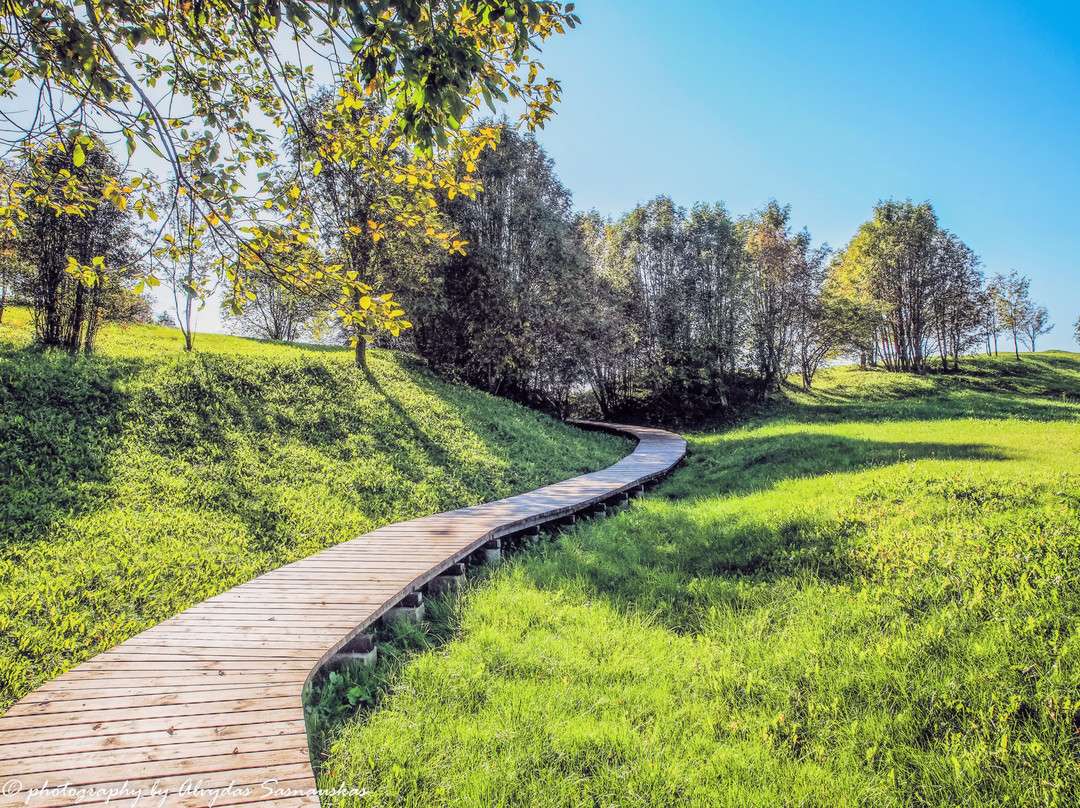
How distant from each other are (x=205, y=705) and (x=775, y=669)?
11.9ft

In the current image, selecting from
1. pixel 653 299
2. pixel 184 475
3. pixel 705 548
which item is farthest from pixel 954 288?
pixel 184 475

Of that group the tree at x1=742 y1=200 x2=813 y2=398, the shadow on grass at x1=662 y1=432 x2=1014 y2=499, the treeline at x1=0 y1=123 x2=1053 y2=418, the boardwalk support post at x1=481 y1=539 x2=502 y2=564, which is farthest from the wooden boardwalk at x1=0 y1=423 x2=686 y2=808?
the tree at x1=742 y1=200 x2=813 y2=398

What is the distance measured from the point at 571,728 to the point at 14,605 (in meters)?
4.67

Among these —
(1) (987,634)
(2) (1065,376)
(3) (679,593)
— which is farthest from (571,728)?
(2) (1065,376)

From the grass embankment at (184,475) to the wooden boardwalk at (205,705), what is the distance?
35.3 inches

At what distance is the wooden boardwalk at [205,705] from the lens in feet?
7.27

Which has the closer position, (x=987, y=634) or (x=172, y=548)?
(x=987, y=634)

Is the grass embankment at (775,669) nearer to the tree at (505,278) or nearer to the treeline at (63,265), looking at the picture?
the treeline at (63,265)

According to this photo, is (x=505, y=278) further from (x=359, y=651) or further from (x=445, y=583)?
(x=359, y=651)

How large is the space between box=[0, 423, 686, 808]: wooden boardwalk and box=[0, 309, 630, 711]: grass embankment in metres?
0.90

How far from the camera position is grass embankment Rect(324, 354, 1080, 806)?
8.70 ft

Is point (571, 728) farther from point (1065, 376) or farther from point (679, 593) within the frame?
point (1065, 376)

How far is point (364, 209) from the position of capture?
1361cm

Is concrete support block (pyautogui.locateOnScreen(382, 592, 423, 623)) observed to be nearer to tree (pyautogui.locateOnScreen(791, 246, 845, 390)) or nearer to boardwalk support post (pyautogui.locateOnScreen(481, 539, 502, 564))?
boardwalk support post (pyautogui.locateOnScreen(481, 539, 502, 564))
